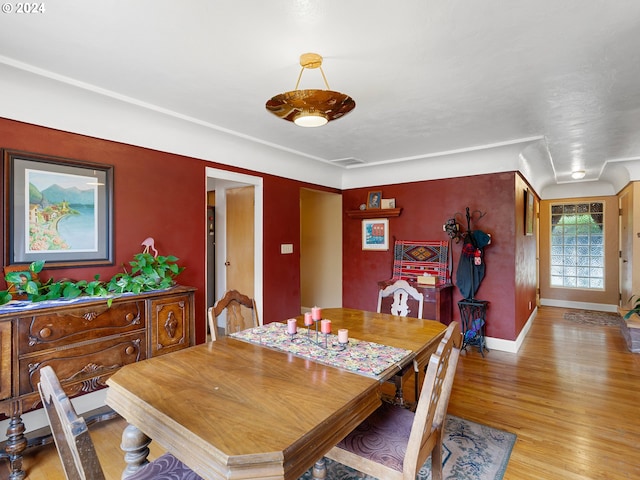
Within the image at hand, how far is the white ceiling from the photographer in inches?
64.5

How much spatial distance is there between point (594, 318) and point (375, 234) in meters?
4.17

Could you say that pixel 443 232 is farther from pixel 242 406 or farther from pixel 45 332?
pixel 45 332

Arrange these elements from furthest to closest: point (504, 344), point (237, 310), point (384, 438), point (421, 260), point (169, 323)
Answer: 1. point (421, 260)
2. point (504, 344)
3. point (169, 323)
4. point (237, 310)
5. point (384, 438)

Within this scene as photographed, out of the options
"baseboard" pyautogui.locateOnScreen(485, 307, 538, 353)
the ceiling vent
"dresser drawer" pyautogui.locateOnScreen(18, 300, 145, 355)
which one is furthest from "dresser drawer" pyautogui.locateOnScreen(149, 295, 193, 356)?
"baseboard" pyautogui.locateOnScreen(485, 307, 538, 353)

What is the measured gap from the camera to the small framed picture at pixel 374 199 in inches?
204

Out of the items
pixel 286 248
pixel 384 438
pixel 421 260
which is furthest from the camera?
pixel 421 260

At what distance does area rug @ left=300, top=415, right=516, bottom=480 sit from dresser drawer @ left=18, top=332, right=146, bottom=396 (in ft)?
4.78

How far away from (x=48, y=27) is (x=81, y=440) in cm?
199

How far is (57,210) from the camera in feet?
8.26

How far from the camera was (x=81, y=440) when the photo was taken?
788mm

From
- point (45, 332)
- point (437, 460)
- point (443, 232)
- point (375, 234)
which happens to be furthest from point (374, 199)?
point (45, 332)

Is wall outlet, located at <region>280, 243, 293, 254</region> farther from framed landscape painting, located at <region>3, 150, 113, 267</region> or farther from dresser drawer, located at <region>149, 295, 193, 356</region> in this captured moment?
framed landscape painting, located at <region>3, 150, 113, 267</region>

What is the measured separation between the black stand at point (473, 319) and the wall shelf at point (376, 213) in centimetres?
149

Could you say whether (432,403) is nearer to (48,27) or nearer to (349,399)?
(349,399)
